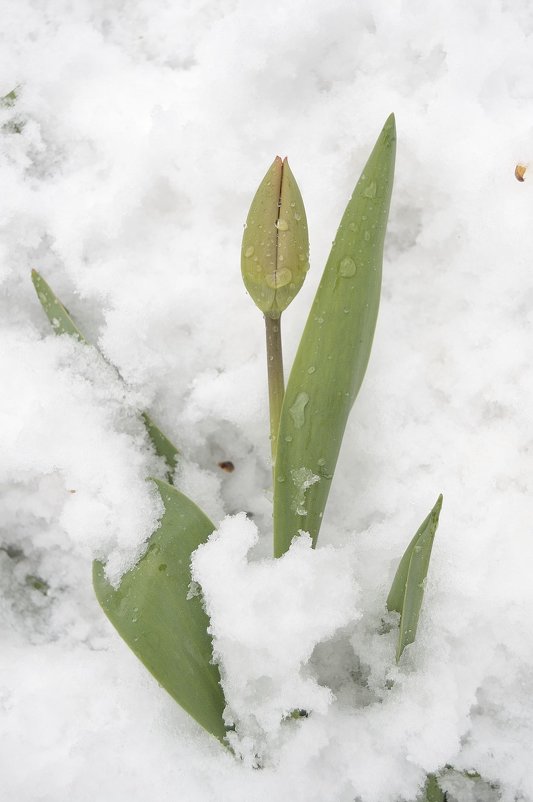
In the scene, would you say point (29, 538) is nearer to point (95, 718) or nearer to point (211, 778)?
point (95, 718)

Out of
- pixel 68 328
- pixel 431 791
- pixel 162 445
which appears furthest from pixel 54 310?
pixel 431 791

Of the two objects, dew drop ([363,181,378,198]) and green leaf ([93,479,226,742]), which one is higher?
dew drop ([363,181,378,198])

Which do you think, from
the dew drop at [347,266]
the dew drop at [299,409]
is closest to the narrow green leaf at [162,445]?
the dew drop at [299,409]

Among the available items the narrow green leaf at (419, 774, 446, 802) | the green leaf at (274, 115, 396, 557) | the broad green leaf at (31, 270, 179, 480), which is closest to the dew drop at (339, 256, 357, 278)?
the green leaf at (274, 115, 396, 557)

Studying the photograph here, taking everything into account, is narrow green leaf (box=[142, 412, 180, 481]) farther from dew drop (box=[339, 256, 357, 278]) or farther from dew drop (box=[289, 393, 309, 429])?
dew drop (box=[339, 256, 357, 278])

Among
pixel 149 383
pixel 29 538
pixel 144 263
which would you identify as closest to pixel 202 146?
pixel 144 263

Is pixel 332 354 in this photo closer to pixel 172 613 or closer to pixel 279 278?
pixel 279 278
